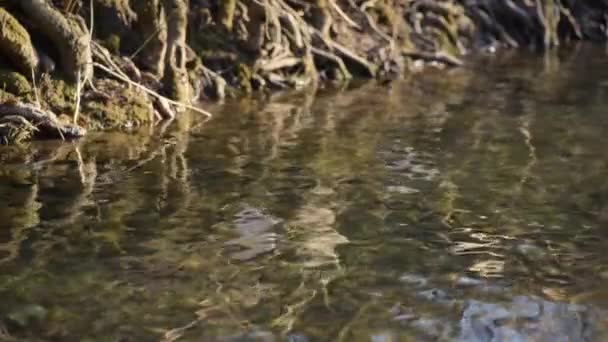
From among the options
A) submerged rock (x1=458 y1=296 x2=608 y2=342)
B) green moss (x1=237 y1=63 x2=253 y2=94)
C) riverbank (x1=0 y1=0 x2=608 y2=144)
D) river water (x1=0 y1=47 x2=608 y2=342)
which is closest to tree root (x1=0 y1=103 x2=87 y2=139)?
riverbank (x1=0 y1=0 x2=608 y2=144)

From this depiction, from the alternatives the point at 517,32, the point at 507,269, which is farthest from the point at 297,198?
the point at 517,32

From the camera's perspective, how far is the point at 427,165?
30.1 ft

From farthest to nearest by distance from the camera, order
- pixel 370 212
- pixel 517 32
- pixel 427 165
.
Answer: pixel 517 32, pixel 427 165, pixel 370 212

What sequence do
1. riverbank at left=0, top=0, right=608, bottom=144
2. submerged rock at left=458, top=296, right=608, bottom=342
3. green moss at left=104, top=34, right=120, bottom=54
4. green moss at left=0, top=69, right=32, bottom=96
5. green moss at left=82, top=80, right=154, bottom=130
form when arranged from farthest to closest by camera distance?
green moss at left=104, top=34, right=120, bottom=54 < green moss at left=82, top=80, right=154, bottom=130 < riverbank at left=0, top=0, right=608, bottom=144 < green moss at left=0, top=69, right=32, bottom=96 < submerged rock at left=458, top=296, right=608, bottom=342

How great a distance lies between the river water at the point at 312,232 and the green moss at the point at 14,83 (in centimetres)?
102

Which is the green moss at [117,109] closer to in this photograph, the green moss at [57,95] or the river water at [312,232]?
the green moss at [57,95]

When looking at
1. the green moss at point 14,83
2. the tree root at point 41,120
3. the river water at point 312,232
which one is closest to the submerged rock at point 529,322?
the river water at point 312,232

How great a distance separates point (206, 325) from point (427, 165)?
4.10m

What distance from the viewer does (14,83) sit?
10930mm

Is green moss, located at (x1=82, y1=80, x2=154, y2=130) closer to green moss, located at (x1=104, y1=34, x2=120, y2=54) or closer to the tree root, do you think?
the tree root

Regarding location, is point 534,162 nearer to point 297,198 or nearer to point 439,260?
point 297,198

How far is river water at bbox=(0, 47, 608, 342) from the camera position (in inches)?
218

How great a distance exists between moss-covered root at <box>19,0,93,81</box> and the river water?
104 centimetres

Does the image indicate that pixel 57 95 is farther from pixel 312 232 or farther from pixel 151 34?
pixel 312 232
